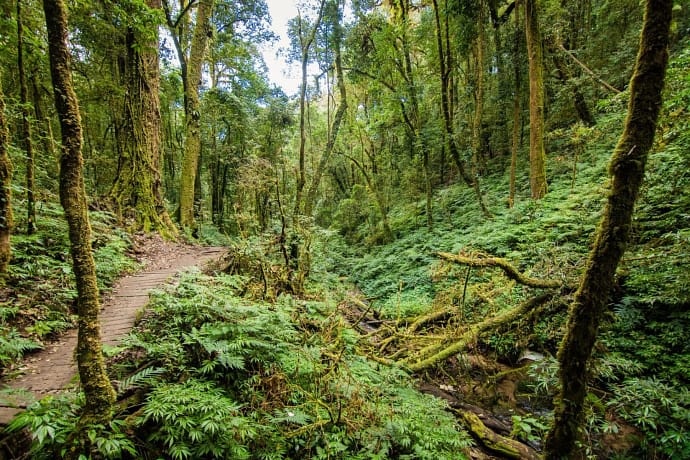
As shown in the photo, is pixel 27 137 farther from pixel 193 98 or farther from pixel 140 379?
pixel 193 98

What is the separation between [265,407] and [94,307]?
2.18 meters

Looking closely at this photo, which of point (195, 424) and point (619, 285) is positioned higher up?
point (619, 285)

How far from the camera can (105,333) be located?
152 inches

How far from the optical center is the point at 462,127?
15.9 meters

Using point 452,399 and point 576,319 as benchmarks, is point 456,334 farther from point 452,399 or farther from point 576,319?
point 576,319

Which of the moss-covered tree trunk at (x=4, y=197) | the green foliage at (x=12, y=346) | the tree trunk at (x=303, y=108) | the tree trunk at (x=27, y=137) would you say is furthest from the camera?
the tree trunk at (x=303, y=108)

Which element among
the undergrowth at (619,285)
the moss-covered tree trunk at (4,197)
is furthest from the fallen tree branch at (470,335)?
the moss-covered tree trunk at (4,197)

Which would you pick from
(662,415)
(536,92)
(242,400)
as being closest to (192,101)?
(242,400)

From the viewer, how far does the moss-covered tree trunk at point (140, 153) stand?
9156 mm

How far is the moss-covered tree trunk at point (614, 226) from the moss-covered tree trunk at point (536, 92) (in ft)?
26.3

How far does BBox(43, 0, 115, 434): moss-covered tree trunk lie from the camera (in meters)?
2.33

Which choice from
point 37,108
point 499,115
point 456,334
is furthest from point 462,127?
point 37,108

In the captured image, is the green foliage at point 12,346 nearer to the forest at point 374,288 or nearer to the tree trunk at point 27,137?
the forest at point 374,288

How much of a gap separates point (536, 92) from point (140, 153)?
42.5 ft
